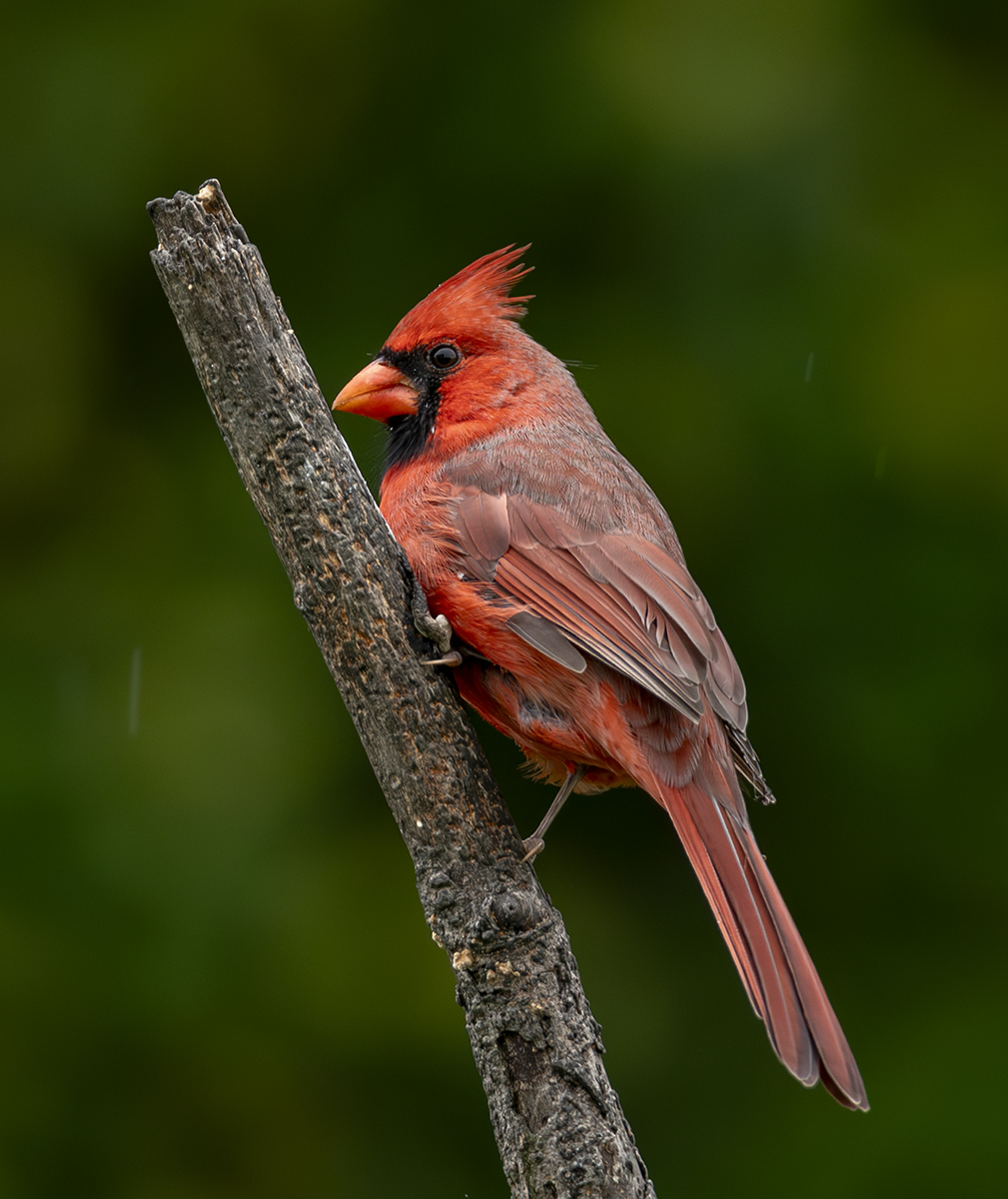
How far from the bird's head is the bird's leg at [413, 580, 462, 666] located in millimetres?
830

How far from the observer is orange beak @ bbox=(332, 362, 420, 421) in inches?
131

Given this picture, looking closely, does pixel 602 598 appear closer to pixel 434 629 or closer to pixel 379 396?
pixel 434 629

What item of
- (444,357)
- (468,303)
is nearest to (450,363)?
(444,357)

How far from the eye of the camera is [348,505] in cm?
241

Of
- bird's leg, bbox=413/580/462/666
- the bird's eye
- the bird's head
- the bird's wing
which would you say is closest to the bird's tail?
the bird's wing

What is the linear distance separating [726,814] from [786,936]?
308mm

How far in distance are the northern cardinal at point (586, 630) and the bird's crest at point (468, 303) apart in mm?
151

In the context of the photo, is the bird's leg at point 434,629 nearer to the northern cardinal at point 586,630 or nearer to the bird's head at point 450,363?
the northern cardinal at point 586,630

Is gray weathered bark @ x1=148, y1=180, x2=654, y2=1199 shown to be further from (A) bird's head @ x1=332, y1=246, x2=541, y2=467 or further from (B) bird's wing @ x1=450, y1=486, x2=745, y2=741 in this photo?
(A) bird's head @ x1=332, y1=246, x2=541, y2=467

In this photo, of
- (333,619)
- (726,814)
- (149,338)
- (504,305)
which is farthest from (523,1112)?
(149,338)

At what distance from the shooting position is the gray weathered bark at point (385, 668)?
2287 mm

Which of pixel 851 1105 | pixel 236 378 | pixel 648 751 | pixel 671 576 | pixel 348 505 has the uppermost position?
pixel 236 378

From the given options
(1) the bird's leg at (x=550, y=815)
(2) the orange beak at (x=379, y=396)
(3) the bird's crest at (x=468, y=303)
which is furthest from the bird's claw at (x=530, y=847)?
(3) the bird's crest at (x=468, y=303)

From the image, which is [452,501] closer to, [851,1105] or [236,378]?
[236,378]
